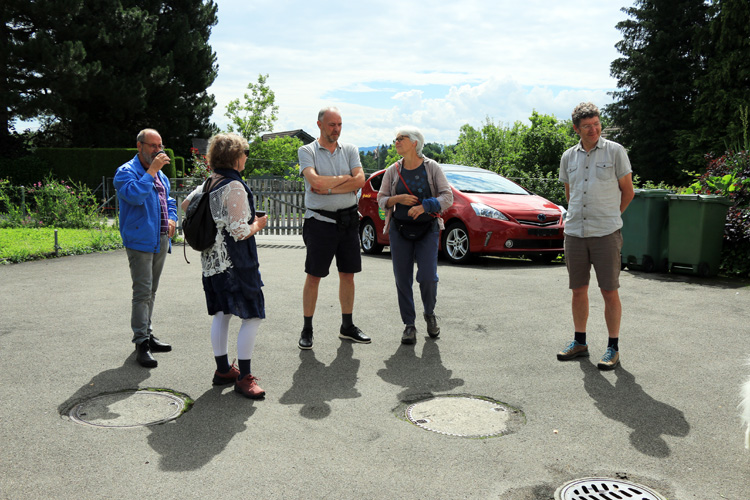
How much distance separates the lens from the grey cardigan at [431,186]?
5750mm

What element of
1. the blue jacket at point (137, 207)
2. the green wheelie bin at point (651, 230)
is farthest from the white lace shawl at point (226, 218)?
the green wheelie bin at point (651, 230)

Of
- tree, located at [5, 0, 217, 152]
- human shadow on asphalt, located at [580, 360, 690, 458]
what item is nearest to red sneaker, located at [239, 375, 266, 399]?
human shadow on asphalt, located at [580, 360, 690, 458]

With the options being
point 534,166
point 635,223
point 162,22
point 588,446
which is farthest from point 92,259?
point 162,22

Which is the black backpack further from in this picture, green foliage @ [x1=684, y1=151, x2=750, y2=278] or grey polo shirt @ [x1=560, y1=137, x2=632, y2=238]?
green foliage @ [x1=684, y1=151, x2=750, y2=278]

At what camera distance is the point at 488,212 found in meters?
10.6

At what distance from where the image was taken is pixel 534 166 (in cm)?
2233

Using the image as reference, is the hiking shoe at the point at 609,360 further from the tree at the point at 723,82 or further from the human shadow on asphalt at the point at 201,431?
the tree at the point at 723,82

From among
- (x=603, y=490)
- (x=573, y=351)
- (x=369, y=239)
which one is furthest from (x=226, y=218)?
(x=369, y=239)

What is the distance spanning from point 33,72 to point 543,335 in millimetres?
29527

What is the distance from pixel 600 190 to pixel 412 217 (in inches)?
62.8

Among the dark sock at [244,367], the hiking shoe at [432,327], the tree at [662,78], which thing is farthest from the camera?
the tree at [662,78]

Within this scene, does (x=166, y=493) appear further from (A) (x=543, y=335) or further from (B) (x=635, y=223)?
(B) (x=635, y=223)

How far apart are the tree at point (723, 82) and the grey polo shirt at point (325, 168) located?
31116 mm

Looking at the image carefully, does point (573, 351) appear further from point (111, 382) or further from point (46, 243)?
point (46, 243)
